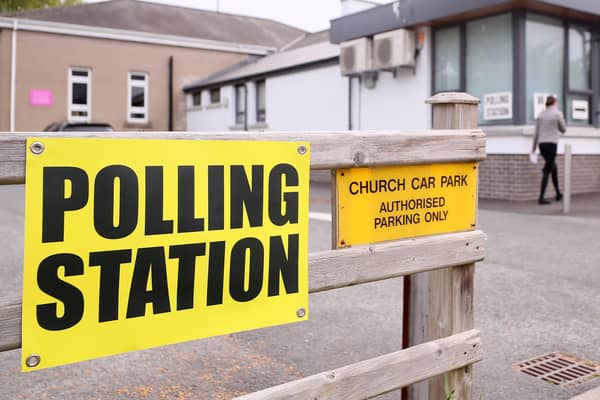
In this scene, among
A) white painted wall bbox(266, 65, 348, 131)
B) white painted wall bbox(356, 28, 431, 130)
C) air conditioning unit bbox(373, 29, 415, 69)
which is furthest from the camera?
white painted wall bbox(266, 65, 348, 131)

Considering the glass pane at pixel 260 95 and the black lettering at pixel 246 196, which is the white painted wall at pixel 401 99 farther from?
the black lettering at pixel 246 196

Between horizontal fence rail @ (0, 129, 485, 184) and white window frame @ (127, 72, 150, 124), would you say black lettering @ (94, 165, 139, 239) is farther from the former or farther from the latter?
white window frame @ (127, 72, 150, 124)

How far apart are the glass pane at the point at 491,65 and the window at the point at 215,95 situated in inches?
509

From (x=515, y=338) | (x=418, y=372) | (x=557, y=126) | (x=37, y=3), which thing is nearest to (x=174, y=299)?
(x=418, y=372)

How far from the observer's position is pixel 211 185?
1.95 meters

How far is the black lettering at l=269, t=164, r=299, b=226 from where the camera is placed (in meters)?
2.09

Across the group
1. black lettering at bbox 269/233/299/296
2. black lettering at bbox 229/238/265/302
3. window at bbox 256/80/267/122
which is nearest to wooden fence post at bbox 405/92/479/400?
black lettering at bbox 269/233/299/296

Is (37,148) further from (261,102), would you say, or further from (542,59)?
(261,102)

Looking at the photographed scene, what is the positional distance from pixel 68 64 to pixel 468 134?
964 inches

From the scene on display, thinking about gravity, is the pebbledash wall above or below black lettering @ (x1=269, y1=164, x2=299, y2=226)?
above

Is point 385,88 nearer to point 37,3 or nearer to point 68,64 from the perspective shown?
point 68,64

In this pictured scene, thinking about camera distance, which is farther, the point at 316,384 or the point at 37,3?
the point at 37,3

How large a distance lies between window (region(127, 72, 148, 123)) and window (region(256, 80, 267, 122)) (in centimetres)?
604

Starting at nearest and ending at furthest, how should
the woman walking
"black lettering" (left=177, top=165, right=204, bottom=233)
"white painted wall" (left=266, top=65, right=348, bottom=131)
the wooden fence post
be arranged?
1. "black lettering" (left=177, top=165, right=204, bottom=233)
2. the wooden fence post
3. the woman walking
4. "white painted wall" (left=266, top=65, right=348, bottom=131)
